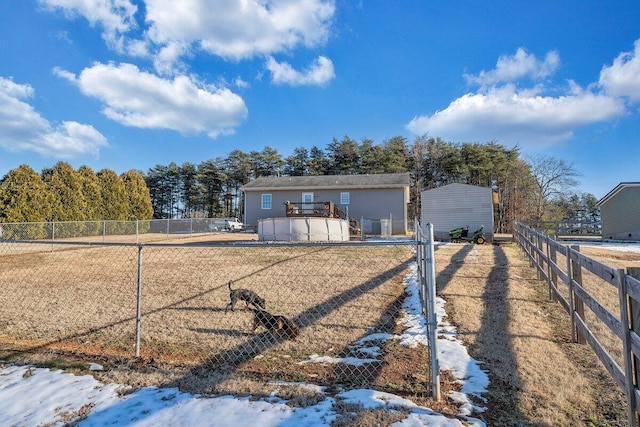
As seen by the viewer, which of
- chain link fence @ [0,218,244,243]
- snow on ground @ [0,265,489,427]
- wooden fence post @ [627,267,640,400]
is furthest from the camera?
chain link fence @ [0,218,244,243]

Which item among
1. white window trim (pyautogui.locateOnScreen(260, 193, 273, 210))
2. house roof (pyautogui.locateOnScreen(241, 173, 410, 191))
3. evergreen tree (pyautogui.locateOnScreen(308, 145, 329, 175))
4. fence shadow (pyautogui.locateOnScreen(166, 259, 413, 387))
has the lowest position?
fence shadow (pyautogui.locateOnScreen(166, 259, 413, 387))

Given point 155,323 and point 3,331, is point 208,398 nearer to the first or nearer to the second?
point 155,323

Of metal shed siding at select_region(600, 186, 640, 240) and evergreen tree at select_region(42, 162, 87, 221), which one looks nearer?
metal shed siding at select_region(600, 186, 640, 240)

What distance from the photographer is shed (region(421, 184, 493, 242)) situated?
19.3m

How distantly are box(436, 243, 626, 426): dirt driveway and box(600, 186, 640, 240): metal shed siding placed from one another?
17409 mm

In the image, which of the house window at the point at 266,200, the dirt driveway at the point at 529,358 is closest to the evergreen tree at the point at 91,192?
the house window at the point at 266,200

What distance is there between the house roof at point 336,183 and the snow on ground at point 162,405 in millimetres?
21280

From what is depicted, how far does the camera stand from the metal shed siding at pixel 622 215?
18625mm

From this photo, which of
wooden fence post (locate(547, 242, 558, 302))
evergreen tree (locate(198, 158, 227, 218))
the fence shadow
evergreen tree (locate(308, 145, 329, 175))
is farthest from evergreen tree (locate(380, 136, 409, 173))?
the fence shadow

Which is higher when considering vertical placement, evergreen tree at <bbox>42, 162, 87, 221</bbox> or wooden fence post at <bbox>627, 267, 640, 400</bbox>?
evergreen tree at <bbox>42, 162, 87, 221</bbox>

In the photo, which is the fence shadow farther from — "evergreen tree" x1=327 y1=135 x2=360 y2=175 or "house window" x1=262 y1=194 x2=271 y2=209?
"evergreen tree" x1=327 y1=135 x2=360 y2=175

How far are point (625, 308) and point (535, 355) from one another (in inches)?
71.1

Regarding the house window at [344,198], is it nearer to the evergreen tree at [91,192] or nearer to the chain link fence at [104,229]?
the chain link fence at [104,229]

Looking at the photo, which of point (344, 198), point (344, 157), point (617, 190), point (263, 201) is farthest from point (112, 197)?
point (617, 190)
